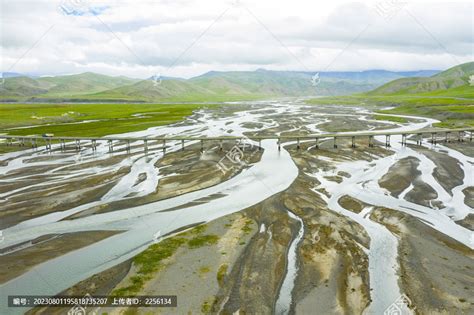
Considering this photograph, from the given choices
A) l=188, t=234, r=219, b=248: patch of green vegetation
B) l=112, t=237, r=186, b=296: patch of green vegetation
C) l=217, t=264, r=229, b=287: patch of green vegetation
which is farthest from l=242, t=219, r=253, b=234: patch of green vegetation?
l=217, t=264, r=229, b=287: patch of green vegetation

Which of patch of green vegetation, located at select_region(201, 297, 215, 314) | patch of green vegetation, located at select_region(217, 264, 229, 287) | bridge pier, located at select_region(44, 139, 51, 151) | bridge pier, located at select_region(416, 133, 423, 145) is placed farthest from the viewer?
bridge pier, located at select_region(416, 133, 423, 145)

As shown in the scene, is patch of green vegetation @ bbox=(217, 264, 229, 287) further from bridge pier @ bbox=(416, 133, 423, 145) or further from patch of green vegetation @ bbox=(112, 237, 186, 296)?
bridge pier @ bbox=(416, 133, 423, 145)

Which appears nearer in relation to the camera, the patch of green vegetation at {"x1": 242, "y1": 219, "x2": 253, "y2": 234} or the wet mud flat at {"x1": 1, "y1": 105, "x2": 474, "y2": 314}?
the wet mud flat at {"x1": 1, "y1": 105, "x2": 474, "y2": 314}

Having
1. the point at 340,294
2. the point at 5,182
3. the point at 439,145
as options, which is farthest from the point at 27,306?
the point at 439,145

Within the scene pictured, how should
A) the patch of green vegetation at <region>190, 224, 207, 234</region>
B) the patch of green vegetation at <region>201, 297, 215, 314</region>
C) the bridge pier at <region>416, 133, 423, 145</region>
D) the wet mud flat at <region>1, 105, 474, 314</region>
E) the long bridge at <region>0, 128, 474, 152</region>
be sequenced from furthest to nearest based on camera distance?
the bridge pier at <region>416, 133, 423, 145</region>
the long bridge at <region>0, 128, 474, 152</region>
the patch of green vegetation at <region>190, 224, 207, 234</region>
the wet mud flat at <region>1, 105, 474, 314</region>
the patch of green vegetation at <region>201, 297, 215, 314</region>

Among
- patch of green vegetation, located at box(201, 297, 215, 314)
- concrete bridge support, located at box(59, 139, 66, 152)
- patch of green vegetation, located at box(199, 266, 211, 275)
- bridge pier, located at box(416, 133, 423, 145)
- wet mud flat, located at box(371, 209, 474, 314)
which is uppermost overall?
concrete bridge support, located at box(59, 139, 66, 152)

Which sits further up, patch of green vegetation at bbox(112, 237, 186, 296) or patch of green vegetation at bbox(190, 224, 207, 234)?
patch of green vegetation at bbox(190, 224, 207, 234)

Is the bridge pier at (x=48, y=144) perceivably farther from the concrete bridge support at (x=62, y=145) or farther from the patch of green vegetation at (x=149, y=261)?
the patch of green vegetation at (x=149, y=261)
